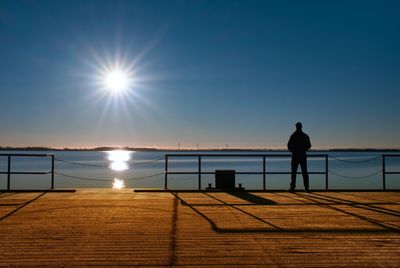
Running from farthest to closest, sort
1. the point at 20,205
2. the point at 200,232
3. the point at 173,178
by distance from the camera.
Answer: the point at 173,178
the point at 20,205
the point at 200,232

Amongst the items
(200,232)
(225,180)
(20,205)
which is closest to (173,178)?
(225,180)

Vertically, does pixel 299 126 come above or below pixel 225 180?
above

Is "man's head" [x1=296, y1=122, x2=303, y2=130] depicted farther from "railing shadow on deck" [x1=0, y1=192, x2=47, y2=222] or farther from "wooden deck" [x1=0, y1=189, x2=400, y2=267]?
"railing shadow on deck" [x1=0, y1=192, x2=47, y2=222]

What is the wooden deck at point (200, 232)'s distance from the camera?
4434 millimetres

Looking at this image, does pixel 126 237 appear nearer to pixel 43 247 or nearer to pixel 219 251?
pixel 43 247

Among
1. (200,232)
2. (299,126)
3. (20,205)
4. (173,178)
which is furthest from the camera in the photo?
(173,178)

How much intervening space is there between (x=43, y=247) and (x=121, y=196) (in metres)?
5.04

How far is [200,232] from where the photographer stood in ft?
18.8

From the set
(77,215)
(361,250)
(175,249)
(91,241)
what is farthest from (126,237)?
(361,250)

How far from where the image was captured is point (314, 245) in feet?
16.4

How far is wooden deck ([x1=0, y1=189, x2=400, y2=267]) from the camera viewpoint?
443 centimetres

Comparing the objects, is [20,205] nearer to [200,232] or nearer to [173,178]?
[200,232]

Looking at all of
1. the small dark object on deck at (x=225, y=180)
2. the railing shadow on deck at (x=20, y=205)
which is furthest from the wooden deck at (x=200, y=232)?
the small dark object on deck at (x=225, y=180)

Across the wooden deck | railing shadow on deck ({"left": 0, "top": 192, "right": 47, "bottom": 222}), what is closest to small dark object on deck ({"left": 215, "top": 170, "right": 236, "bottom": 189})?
the wooden deck
